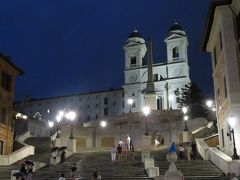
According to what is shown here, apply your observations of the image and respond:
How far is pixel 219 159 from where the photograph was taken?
1087 inches

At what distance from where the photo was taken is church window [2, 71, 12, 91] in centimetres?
4440

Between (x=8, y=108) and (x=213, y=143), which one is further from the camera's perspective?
(x=8, y=108)

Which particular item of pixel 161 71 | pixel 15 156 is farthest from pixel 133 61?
pixel 15 156

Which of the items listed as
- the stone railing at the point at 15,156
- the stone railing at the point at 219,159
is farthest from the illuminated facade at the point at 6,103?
the stone railing at the point at 219,159

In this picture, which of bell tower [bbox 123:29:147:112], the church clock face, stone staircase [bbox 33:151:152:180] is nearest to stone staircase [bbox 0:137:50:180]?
stone staircase [bbox 33:151:152:180]

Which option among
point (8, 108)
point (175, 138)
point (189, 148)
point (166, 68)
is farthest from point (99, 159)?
point (166, 68)

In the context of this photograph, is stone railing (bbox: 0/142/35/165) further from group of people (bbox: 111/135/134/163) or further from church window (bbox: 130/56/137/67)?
church window (bbox: 130/56/137/67)

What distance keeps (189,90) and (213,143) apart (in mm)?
39080

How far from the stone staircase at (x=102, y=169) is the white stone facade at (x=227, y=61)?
23.0ft

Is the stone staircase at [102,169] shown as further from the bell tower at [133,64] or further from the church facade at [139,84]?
the bell tower at [133,64]

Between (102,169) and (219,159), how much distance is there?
7.50 m

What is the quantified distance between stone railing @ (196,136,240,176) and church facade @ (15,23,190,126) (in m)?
58.0

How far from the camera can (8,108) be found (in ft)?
148

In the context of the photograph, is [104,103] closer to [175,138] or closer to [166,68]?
[166,68]
